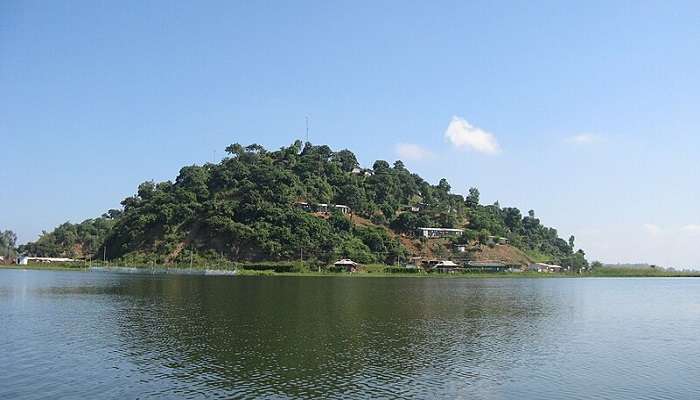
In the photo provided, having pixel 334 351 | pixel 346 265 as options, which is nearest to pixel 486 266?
pixel 346 265

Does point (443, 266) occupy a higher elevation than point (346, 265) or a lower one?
lower

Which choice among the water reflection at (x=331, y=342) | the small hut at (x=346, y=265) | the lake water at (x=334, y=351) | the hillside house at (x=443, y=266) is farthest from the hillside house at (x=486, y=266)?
the lake water at (x=334, y=351)

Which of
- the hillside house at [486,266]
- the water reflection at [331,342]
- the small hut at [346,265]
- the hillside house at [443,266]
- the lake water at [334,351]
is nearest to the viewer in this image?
the lake water at [334,351]

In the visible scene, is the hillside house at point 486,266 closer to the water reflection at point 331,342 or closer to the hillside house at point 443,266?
the hillside house at point 443,266

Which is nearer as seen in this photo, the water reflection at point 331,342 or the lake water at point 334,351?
the lake water at point 334,351

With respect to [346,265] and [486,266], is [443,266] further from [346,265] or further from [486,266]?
[346,265]

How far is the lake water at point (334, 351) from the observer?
2898cm

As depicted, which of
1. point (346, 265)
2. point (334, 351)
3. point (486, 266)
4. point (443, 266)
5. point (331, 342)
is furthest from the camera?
point (486, 266)

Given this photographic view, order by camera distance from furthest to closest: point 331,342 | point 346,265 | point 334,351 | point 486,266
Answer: point 486,266 → point 346,265 → point 331,342 → point 334,351

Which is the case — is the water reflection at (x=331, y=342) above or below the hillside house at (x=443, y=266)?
below

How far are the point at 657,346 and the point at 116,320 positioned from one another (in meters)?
45.6

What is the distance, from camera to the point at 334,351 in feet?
125

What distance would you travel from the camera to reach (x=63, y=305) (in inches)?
2452

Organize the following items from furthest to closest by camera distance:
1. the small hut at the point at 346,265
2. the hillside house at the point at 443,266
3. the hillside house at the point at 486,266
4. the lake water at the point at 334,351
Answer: the hillside house at the point at 486,266, the hillside house at the point at 443,266, the small hut at the point at 346,265, the lake water at the point at 334,351
